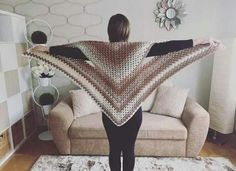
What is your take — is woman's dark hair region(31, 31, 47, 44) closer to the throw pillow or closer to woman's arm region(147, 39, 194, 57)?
the throw pillow

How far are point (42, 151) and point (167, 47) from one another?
1.83 metres

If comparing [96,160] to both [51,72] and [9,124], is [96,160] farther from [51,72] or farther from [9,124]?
[51,72]

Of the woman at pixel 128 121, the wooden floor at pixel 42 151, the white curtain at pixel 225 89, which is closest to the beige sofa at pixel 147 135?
the wooden floor at pixel 42 151

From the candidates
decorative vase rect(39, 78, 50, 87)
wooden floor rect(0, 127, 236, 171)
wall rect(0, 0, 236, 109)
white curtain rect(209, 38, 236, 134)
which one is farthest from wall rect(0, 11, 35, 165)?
white curtain rect(209, 38, 236, 134)

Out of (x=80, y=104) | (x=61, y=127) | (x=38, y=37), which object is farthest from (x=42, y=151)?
(x=38, y=37)

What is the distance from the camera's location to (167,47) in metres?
1.32

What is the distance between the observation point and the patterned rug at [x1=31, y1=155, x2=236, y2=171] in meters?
2.05

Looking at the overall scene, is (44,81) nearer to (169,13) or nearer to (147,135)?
(147,135)

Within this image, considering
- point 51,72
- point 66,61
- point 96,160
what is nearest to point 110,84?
point 66,61

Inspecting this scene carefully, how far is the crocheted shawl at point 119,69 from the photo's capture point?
4.45 ft

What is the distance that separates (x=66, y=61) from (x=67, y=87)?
4.95ft

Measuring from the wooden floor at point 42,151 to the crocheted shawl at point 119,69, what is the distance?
120cm

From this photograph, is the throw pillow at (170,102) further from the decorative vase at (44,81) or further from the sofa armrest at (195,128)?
the decorative vase at (44,81)

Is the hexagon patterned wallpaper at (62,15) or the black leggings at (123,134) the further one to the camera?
the hexagon patterned wallpaper at (62,15)
